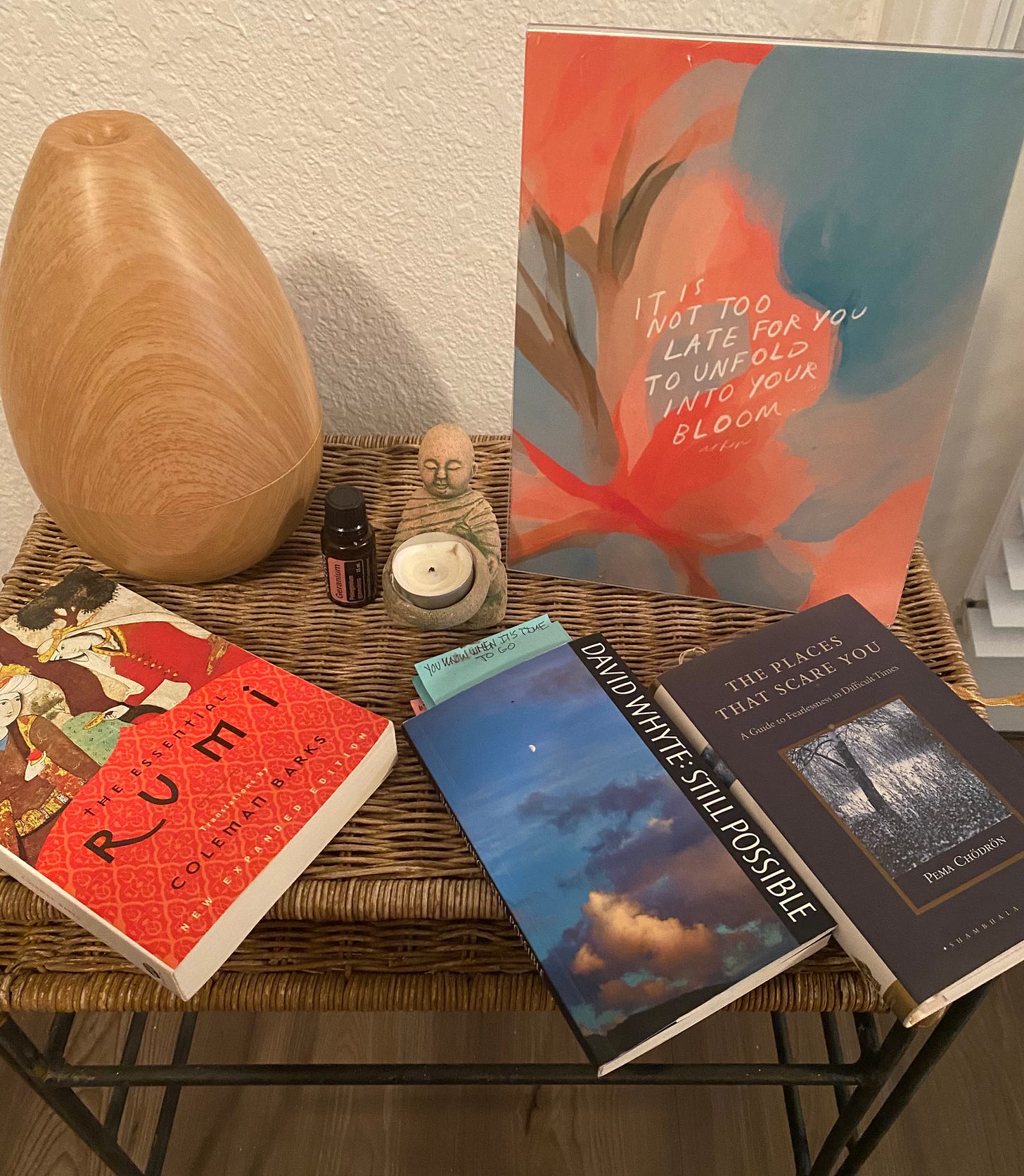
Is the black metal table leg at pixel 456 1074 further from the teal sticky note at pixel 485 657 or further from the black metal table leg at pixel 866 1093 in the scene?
the teal sticky note at pixel 485 657

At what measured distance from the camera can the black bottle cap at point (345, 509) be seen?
59 centimetres

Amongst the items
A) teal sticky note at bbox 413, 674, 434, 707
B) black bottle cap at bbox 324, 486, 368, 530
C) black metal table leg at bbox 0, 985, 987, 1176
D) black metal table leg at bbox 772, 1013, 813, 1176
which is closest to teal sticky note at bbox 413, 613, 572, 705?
teal sticky note at bbox 413, 674, 434, 707

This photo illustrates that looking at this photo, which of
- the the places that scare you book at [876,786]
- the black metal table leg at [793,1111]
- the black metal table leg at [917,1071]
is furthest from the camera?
the black metal table leg at [793,1111]

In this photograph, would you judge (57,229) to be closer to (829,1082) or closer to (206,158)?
(206,158)

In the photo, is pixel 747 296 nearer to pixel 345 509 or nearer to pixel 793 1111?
pixel 345 509

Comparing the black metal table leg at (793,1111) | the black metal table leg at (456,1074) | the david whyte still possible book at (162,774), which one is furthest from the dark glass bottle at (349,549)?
the black metal table leg at (793,1111)

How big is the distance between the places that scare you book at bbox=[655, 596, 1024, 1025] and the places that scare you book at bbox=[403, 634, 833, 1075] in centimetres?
2

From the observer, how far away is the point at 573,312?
56 cm

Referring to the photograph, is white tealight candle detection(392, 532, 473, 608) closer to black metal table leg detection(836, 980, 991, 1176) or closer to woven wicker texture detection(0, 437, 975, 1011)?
woven wicker texture detection(0, 437, 975, 1011)

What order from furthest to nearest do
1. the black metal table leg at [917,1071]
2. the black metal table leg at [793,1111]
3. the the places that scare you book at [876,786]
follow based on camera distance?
the black metal table leg at [793,1111], the black metal table leg at [917,1071], the the places that scare you book at [876,786]

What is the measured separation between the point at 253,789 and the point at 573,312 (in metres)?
0.35

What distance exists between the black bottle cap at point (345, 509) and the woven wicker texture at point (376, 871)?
88mm

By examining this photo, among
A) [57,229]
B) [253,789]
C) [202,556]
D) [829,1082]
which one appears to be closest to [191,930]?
[253,789]

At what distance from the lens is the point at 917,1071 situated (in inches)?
24.6
